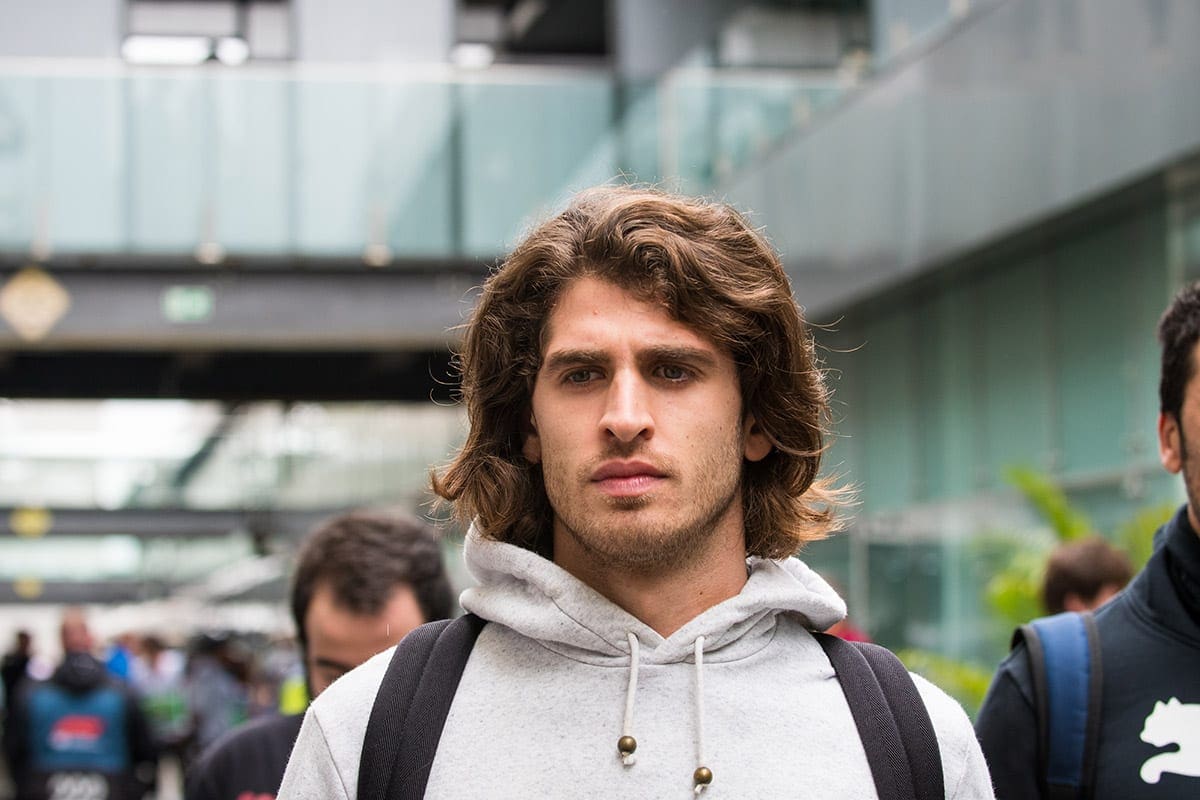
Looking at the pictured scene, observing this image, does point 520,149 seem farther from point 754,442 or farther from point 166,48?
point 754,442

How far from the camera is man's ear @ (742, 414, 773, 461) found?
8.70ft

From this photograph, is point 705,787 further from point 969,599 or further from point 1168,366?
point 969,599

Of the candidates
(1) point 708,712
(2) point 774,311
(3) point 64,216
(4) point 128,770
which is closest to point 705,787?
(1) point 708,712

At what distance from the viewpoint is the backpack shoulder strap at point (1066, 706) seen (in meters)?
2.98

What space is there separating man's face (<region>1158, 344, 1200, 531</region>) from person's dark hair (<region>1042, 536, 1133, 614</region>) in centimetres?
193

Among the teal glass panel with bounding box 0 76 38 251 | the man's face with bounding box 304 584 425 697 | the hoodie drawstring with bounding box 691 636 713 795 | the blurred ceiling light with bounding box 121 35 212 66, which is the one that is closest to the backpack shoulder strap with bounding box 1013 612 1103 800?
the hoodie drawstring with bounding box 691 636 713 795

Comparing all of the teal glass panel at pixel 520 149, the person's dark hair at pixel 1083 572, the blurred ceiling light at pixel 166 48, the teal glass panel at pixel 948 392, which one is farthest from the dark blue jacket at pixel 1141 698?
the blurred ceiling light at pixel 166 48

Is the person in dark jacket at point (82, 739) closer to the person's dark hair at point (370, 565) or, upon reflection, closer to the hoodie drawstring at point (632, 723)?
the person's dark hair at point (370, 565)

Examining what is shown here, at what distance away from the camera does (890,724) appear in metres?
2.38

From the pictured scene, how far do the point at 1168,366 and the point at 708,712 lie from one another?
1252mm

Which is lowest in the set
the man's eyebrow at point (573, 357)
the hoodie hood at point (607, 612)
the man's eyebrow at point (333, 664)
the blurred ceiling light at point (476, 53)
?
the man's eyebrow at point (333, 664)

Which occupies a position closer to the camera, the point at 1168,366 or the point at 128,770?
the point at 1168,366

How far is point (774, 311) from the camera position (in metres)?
2.59

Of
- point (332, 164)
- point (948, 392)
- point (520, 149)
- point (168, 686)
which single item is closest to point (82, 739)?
point (948, 392)
